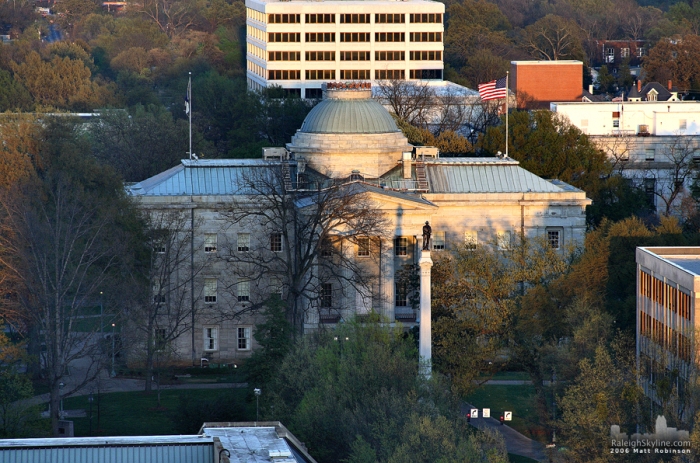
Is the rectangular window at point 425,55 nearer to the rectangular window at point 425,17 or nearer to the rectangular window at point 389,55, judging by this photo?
the rectangular window at point 389,55

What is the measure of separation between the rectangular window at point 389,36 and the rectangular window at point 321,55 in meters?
5.35

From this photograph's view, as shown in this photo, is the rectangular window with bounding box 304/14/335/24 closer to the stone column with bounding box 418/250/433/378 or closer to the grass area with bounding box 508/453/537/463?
the stone column with bounding box 418/250/433/378

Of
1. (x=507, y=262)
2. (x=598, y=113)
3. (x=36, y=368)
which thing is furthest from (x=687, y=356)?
(x=598, y=113)

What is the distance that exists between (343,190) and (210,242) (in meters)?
8.85

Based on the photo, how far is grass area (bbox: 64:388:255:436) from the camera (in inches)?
3155

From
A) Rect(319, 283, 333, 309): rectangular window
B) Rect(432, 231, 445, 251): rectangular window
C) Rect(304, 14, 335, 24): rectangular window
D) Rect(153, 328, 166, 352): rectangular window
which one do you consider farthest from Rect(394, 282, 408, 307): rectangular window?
Rect(304, 14, 335, 24): rectangular window

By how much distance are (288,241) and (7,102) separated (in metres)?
99.1

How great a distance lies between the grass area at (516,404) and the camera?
8025cm

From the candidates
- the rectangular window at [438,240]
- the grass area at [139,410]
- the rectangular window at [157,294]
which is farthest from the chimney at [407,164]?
the grass area at [139,410]

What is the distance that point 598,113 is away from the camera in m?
147

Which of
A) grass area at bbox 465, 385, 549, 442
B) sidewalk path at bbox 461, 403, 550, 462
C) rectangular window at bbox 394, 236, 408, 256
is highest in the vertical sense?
rectangular window at bbox 394, 236, 408, 256

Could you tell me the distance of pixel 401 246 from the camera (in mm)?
100688

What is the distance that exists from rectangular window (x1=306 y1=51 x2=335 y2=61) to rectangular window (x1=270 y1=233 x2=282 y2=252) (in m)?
93.6

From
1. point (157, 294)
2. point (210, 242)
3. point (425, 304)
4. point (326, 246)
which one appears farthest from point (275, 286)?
point (425, 304)
